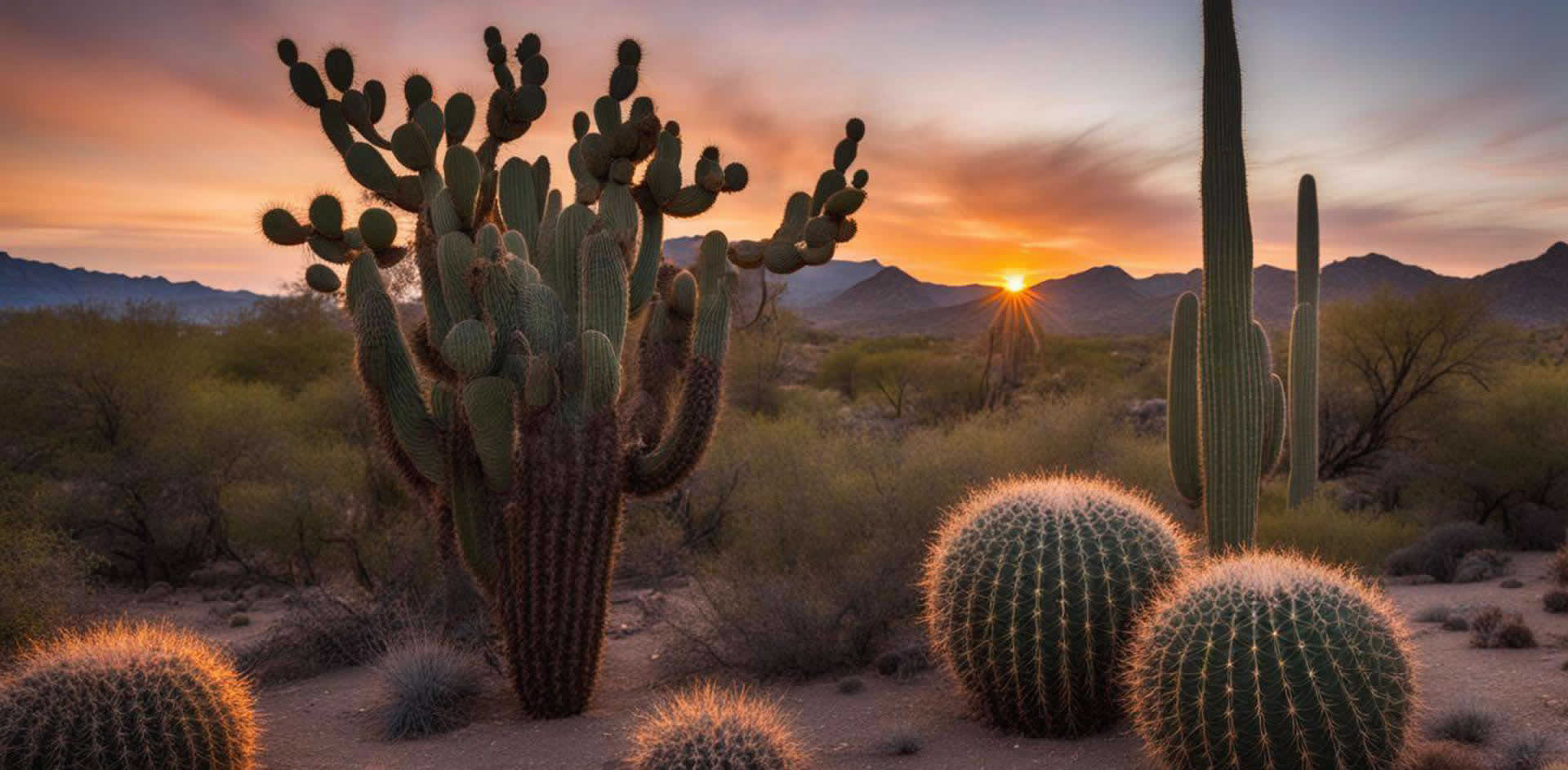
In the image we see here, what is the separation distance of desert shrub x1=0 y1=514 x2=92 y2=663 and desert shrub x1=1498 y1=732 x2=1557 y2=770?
10728 millimetres

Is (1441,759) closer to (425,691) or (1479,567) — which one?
(425,691)

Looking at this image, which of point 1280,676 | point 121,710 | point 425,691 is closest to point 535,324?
point 425,691

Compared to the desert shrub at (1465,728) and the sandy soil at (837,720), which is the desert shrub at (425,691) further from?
the desert shrub at (1465,728)

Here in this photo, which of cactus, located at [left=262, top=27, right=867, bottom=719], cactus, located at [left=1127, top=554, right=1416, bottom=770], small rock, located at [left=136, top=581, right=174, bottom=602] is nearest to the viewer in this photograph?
cactus, located at [left=1127, top=554, right=1416, bottom=770]

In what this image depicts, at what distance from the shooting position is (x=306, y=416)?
18.2 m

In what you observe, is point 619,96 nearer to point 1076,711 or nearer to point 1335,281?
point 1076,711

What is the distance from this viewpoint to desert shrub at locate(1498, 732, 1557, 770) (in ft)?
19.1

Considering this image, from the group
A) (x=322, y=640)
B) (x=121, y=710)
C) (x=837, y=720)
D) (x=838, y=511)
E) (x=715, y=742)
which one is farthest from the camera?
(x=838, y=511)

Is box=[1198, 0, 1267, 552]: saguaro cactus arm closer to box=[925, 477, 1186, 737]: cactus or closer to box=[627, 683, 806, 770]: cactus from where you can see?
box=[925, 477, 1186, 737]: cactus

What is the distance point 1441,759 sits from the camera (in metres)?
5.74

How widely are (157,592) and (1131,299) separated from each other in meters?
147

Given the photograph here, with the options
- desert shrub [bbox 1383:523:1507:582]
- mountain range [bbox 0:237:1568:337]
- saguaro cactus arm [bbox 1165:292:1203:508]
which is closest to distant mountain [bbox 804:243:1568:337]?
mountain range [bbox 0:237:1568:337]

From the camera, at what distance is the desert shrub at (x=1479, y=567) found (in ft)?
39.4

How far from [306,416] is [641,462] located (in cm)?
1186
